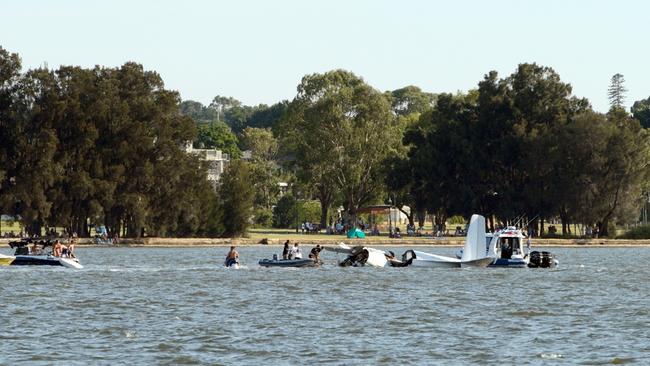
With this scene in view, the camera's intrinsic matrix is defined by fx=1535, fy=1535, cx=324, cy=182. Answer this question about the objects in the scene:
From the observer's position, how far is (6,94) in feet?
478

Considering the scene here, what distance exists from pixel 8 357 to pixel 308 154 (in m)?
129

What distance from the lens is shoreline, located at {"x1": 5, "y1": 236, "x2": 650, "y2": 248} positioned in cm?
14850

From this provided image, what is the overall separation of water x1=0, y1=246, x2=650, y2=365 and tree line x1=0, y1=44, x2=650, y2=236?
1903 inches

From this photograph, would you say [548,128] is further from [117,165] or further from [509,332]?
[509,332]

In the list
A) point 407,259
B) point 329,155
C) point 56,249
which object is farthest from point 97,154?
point 407,259

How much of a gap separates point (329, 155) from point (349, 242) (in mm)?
27045

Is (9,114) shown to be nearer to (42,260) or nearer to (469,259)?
(42,260)

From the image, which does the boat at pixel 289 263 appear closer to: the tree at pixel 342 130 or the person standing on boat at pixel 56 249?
the person standing on boat at pixel 56 249

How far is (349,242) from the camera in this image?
147500 mm

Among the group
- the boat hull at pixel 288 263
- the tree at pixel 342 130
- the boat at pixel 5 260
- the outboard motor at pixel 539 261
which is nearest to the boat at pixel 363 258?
the boat hull at pixel 288 263

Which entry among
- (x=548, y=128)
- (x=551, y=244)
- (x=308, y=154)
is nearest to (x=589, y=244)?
(x=551, y=244)

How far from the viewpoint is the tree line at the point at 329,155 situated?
14512 cm

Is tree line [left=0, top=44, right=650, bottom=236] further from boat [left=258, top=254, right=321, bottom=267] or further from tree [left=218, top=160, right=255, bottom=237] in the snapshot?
boat [left=258, top=254, right=321, bottom=267]

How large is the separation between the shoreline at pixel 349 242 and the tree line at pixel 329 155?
2.12 meters
